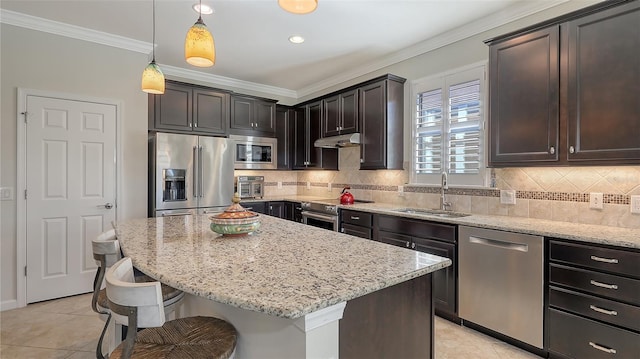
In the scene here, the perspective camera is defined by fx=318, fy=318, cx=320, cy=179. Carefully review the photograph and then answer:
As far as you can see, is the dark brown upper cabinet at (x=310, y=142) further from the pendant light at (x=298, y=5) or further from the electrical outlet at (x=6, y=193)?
the electrical outlet at (x=6, y=193)

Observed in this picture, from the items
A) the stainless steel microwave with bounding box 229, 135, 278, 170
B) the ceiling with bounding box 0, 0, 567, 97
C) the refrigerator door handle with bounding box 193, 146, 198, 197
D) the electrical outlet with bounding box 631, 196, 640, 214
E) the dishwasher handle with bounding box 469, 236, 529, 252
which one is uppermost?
the ceiling with bounding box 0, 0, 567, 97

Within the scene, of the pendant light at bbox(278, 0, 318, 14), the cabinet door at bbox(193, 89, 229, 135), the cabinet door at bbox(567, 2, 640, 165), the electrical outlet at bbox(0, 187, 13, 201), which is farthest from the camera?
the cabinet door at bbox(193, 89, 229, 135)

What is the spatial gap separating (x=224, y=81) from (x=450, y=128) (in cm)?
340

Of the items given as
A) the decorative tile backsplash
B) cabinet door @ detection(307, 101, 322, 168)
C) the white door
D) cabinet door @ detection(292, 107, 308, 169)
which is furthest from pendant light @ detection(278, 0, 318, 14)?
cabinet door @ detection(292, 107, 308, 169)

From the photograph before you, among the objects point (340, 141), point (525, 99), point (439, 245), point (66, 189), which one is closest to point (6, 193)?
point (66, 189)

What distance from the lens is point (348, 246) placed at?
1690 mm

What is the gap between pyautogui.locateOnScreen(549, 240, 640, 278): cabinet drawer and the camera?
1813mm

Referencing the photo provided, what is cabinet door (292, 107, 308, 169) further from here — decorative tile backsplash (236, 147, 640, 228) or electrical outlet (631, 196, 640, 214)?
electrical outlet (631, 196, 640, 214)

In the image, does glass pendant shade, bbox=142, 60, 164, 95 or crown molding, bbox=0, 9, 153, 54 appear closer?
glass pendant shade, bbox=142, 60, 164, 95

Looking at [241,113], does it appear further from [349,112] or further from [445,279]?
[445,279]

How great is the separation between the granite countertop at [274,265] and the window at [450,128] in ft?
6.29

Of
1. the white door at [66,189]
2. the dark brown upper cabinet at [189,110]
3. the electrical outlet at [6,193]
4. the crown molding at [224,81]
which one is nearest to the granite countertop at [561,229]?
the dark brown upper cabinet at [189,110]

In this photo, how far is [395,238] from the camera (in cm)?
316

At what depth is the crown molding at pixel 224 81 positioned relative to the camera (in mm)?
4449
